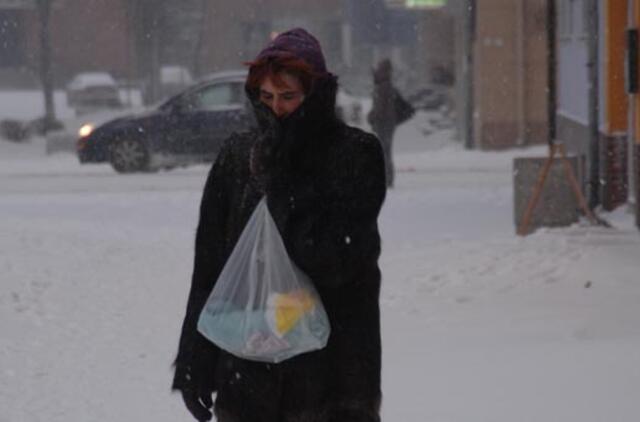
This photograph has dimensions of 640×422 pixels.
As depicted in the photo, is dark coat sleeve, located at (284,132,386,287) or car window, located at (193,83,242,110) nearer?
dark coat sleeve, located at (284,132,386,287)

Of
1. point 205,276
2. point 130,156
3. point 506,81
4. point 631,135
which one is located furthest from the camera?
point 506,81

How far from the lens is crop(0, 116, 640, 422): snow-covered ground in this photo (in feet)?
26.2

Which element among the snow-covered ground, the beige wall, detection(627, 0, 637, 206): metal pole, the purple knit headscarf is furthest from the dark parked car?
the purple knit headscarf

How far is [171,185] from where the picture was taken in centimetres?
2305

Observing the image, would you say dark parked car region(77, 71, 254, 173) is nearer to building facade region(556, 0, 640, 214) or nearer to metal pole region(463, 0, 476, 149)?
metal pole region(463, 0, 476, 149)

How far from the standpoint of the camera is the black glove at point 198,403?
14.2ft

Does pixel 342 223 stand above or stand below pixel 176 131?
above

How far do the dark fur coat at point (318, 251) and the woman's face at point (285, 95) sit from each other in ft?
0.07

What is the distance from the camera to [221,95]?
1019 inches

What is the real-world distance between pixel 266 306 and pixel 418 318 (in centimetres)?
634

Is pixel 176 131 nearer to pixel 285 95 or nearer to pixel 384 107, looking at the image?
pixel 384 107

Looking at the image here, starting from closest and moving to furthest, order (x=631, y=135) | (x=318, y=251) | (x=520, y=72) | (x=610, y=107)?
1. (x=318, y=251)
2. (x=631, y=135)
3. (x=610, y=107)
4. (x=520, y=72)

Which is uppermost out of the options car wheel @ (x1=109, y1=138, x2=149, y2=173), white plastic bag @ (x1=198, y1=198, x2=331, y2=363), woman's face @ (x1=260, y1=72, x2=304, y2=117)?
woman's face @ (x1=260, y1=72, x2=304, y2=117)

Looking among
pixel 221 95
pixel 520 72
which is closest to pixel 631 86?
pixel 221 95
